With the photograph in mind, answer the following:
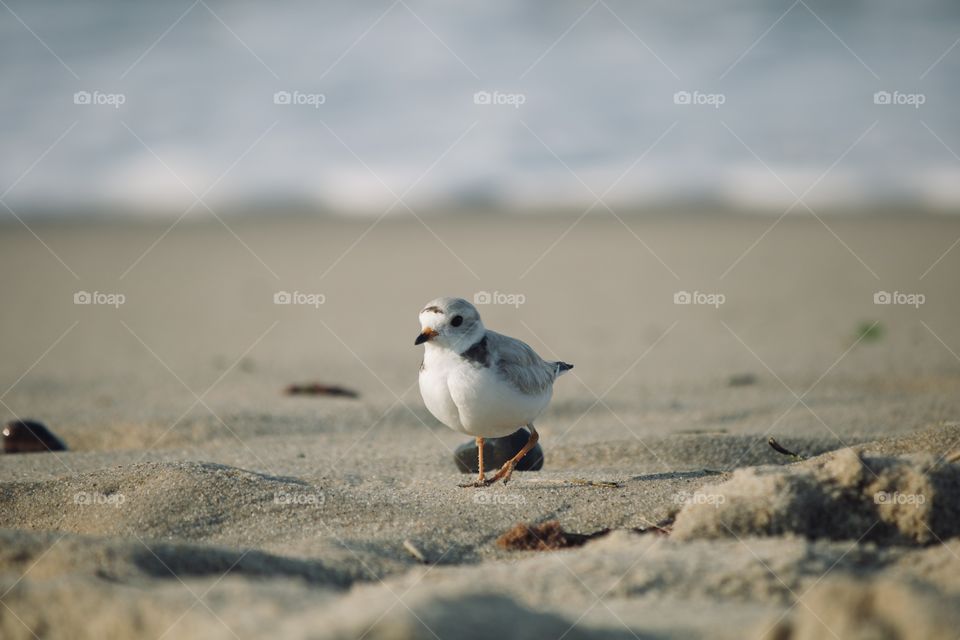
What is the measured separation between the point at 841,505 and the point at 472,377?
1663 mm

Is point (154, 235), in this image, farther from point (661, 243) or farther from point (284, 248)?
point (661, 243)

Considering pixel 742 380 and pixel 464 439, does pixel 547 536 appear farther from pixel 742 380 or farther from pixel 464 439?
pixel 742 380

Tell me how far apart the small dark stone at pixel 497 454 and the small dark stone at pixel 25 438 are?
7.74 ft

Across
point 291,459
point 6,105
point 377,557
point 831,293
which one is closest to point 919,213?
point 831,293

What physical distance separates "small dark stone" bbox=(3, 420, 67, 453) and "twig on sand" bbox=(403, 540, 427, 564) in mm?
2927

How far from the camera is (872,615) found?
2.32 meters

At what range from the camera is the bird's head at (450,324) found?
14.5ft

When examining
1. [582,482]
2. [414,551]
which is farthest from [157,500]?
[582,482]

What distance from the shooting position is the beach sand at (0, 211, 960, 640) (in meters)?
2.61

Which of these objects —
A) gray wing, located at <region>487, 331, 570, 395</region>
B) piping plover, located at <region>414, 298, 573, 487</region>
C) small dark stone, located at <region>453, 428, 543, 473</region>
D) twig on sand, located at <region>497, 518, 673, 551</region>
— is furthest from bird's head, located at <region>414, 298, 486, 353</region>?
twig on sand, located at <region>497, 518, 673, 551</region>

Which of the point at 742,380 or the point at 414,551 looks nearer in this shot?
the point at 414,551

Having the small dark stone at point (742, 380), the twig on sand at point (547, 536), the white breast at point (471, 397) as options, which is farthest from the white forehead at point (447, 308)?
the small dark stone at point (742, 380)

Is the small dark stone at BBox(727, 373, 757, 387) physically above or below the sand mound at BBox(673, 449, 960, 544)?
above

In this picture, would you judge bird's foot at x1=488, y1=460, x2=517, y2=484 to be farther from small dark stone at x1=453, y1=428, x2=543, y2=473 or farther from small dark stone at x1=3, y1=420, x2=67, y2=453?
small dark stone at x1=3, y1=420, x2=67, y2=453
